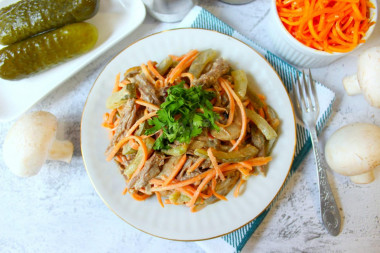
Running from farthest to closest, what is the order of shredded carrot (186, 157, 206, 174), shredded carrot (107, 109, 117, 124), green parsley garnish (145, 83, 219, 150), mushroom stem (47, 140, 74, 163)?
1. mushroom stem (47, 140, 74, 163)
2. shredded carrot (107, 109, 117, 124)
3. shredded carrot (186, 157, 206, 174)
4. green parsley garnish (145, 83, 219, 150)

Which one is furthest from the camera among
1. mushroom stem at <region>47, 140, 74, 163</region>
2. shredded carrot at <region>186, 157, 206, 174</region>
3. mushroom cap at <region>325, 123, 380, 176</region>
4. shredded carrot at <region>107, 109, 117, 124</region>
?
mushroom stem at <region>47, 140, 74, 163</region>

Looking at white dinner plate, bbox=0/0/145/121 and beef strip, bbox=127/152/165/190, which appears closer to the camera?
beef strip, bbox=127/152/165/190

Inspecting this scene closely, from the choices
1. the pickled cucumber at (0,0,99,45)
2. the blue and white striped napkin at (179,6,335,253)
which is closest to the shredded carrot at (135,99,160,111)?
the pickled cucumber at (0,0,99,45)

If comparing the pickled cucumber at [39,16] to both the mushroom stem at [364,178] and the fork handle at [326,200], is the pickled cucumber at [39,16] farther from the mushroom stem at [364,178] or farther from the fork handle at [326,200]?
the mushroom stem at [364,178]

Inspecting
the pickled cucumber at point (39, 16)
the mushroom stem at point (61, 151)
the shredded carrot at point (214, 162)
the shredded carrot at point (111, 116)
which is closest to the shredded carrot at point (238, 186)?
the shredded carrot at point (214, 162)

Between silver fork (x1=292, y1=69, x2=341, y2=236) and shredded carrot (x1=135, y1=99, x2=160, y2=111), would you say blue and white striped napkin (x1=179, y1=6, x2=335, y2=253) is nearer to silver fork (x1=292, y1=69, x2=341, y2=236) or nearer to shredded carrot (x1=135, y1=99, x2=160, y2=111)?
silver fork (x1=292, y1=69, x2=341, y2=236)

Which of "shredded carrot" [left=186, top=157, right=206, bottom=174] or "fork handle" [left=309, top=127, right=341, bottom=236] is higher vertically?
"shredded carrot" [left=186, top=157, right=206, bottom=174]

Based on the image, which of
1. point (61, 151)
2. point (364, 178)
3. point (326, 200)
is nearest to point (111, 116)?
point (61, 151)
